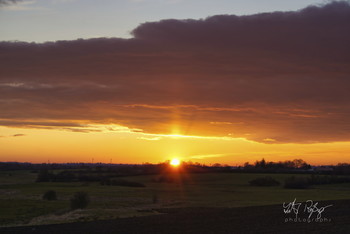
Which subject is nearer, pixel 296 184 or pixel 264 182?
pixel 296 184

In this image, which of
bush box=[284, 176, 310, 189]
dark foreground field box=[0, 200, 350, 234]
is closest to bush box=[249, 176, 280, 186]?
bush box=[284, 176, 310, 189]

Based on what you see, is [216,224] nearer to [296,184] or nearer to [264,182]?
[296,184]

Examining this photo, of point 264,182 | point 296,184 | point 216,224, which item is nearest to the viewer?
point 216,224

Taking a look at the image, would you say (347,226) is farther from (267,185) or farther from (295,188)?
(267,185)

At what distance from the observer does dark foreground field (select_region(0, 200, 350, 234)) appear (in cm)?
4316

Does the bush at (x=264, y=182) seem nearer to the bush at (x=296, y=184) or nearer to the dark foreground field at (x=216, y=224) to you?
the bush at (x=296, y=184)

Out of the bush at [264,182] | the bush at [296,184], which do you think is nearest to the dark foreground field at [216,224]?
the bush at [296,184]

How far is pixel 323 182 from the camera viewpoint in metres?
154

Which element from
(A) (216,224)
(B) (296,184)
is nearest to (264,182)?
(B) (296,184)

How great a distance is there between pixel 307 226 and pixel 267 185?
117 m

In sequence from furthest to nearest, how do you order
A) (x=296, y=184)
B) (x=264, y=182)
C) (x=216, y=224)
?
(x=264, y=182) → (x=296, y=184) → (x=216, y=224)

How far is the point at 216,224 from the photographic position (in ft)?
162

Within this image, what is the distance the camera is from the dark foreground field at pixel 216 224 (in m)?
43.2

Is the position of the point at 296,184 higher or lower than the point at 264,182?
lower
